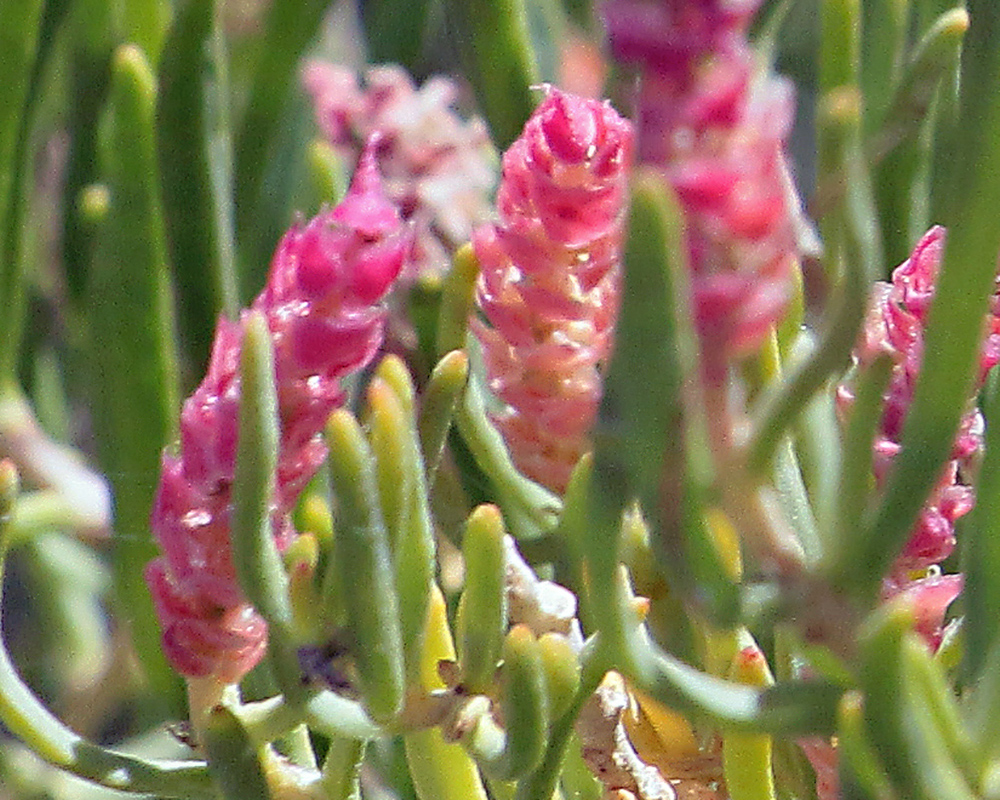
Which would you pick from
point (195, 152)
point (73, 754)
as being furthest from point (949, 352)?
point (195, 152)

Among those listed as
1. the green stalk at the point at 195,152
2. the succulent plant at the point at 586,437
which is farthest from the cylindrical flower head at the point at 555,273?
the green stalk at the point at 195,152

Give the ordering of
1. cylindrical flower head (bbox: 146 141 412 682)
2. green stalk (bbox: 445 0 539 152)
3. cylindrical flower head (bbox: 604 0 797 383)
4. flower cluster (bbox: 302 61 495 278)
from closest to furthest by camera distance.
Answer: cylindrical flower head (bbox: 604 0 797 383) → cylindrical flower head (bbox: 146 141 412 682) → green stalk (bbox: 445 0 539 152) → flower cluster (bbox: 302 61 495 278)

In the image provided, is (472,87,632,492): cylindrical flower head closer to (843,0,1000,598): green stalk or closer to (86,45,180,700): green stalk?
(843,0,1000,598): green stalk

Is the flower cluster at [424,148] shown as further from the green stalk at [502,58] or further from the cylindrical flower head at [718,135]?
the cylindrical flower head at [718,135]

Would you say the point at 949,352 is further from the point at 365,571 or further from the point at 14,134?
the point at 14,134

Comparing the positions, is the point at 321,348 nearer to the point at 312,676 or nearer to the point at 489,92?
the point at 312,676

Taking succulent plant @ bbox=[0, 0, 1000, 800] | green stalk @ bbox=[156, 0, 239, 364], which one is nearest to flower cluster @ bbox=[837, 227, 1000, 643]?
succulent plant @ bbox=[0, 0, 1000, 800]

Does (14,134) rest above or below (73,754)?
above
